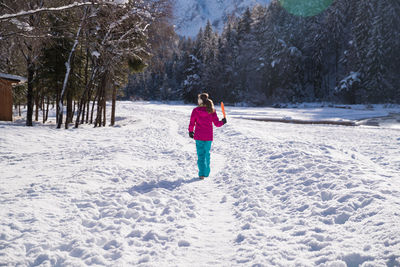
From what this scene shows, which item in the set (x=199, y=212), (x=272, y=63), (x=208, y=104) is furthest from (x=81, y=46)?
(x=272, y=63)

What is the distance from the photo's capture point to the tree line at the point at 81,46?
31.6ft

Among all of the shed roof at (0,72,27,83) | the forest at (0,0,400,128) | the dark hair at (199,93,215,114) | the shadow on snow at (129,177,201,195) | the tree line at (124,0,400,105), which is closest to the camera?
the shadow on snow at (129,177,201,195)

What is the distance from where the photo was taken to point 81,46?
1825 centimetres

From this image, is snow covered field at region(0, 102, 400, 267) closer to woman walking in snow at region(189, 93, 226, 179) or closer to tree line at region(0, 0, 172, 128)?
woman walking in snow at region(189, 93, 226, 179)

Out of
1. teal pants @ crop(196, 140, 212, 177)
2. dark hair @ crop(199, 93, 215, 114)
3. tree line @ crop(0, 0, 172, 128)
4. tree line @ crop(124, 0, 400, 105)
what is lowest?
teal pants @ crop(196, 140, 212, 177)

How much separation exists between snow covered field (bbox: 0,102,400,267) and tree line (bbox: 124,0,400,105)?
35222 millimetres

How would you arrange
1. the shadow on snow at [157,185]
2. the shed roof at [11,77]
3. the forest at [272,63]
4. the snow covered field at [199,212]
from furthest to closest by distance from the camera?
the forest at [272,63]
the shed roof at [11,77]
the shadow on snow at [157,185]
the snow covered field at [199,212]

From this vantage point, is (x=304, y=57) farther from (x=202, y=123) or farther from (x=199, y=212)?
(x=199, y=212)

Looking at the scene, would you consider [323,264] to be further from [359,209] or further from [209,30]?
[209,30]

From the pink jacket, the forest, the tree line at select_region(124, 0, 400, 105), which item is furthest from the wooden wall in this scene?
the tree line at select_region(124, 0, 400, 105)

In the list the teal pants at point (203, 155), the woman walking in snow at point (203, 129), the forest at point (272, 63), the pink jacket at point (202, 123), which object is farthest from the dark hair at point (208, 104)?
the forest at point (272, 63)

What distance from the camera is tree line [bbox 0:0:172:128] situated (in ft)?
31.6

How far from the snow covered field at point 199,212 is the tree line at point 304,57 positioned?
116 feet

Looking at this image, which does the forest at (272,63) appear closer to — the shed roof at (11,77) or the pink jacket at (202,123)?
the shed roof at (11,77)
